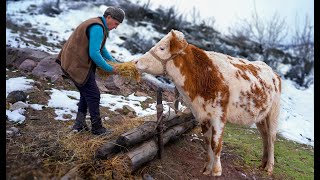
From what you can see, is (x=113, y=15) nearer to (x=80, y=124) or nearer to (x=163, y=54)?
(x=163, y=54)

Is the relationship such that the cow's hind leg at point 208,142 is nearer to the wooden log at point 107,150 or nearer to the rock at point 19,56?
the wooden log at point 107,150

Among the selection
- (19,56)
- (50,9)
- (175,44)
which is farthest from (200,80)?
(50,9)

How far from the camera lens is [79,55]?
14.1ft

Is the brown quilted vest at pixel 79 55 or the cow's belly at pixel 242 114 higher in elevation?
the brown quilted vest at pixel 79 55

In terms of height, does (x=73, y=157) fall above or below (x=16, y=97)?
above

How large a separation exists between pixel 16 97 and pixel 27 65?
268cm

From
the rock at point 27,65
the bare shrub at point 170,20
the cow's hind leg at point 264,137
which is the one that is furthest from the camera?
the bare shrub at point 170,20

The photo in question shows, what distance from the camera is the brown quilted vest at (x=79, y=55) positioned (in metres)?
4.29

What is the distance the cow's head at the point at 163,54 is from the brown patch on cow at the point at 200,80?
13 centimetres

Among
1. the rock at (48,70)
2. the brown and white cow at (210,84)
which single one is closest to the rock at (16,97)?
the rock at (48,70)

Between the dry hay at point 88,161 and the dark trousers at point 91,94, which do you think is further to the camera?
the dark trousers at point 91,94

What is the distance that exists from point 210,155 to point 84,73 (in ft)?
7.42

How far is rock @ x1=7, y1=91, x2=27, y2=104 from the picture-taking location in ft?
20.6

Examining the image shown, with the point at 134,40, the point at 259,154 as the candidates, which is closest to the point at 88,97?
the point at 259,154
